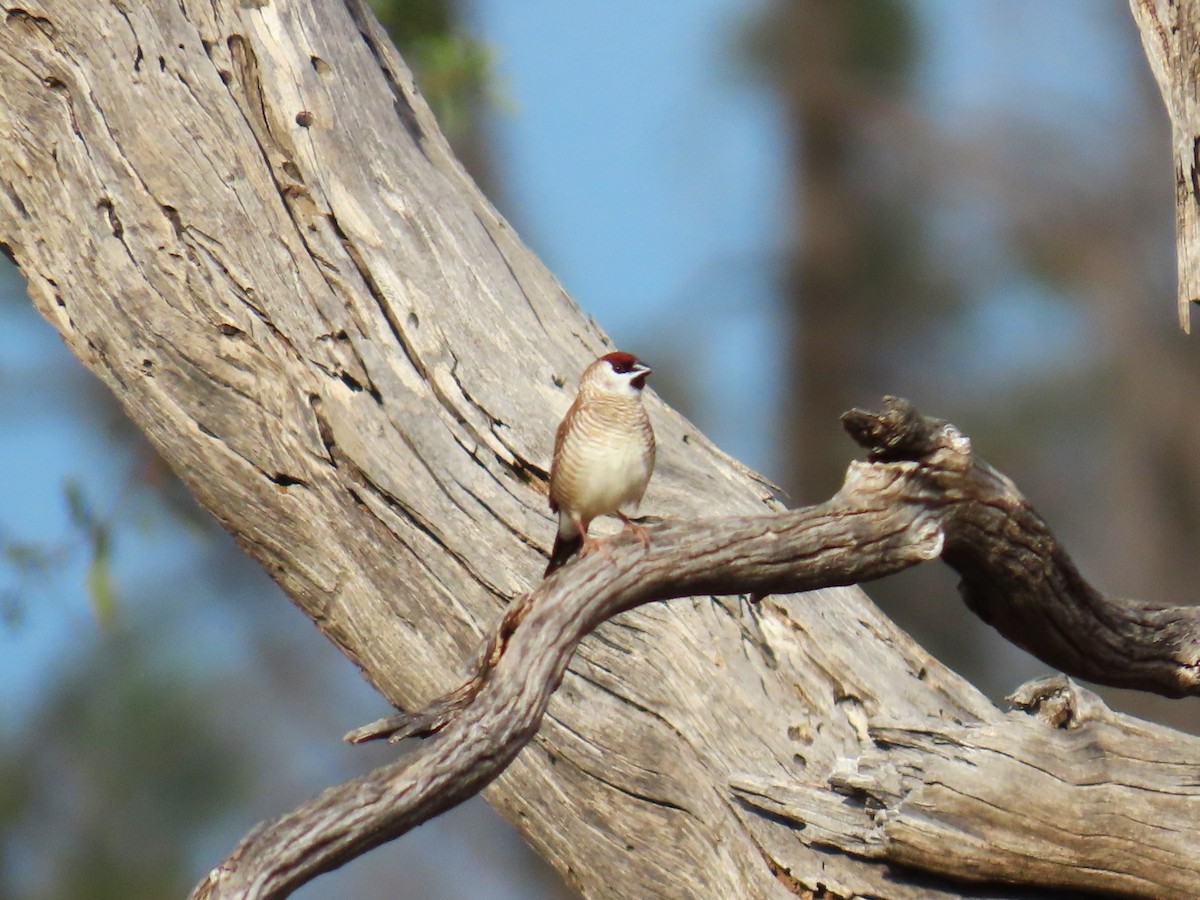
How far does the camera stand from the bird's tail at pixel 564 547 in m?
3.68

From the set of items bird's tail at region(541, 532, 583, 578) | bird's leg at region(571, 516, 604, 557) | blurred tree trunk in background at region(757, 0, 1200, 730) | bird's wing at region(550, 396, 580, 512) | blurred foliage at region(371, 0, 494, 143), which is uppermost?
blurred foliage at region(371, 0, 494, 143)

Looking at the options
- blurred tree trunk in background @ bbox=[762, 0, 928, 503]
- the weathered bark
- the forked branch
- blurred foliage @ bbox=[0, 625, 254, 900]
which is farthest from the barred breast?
blurred tree trunk in background @ bbox=[762, 0, 928, 503]

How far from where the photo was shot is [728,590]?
2.82 metres

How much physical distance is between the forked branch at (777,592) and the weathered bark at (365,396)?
514 mm

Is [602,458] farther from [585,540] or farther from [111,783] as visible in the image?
[111,783]

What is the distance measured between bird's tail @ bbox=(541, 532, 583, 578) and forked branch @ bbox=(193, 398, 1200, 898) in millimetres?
916

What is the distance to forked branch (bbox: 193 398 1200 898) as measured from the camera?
7.80 feet

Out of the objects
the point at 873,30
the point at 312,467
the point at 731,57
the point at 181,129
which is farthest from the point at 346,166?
the point at 873,30

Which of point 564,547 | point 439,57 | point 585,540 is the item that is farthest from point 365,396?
point 439,57

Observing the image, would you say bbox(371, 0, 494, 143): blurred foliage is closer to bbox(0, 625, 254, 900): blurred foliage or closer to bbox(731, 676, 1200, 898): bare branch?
bbox(731, 676, 1200, 898): bare branch

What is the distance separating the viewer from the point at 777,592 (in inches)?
114

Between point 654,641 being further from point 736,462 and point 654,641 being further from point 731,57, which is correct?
point 731,57

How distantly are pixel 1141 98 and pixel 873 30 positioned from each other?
2693mm

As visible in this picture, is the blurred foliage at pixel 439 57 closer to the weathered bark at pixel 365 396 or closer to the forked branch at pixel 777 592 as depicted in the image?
the weathered bark at pixel 365 396
